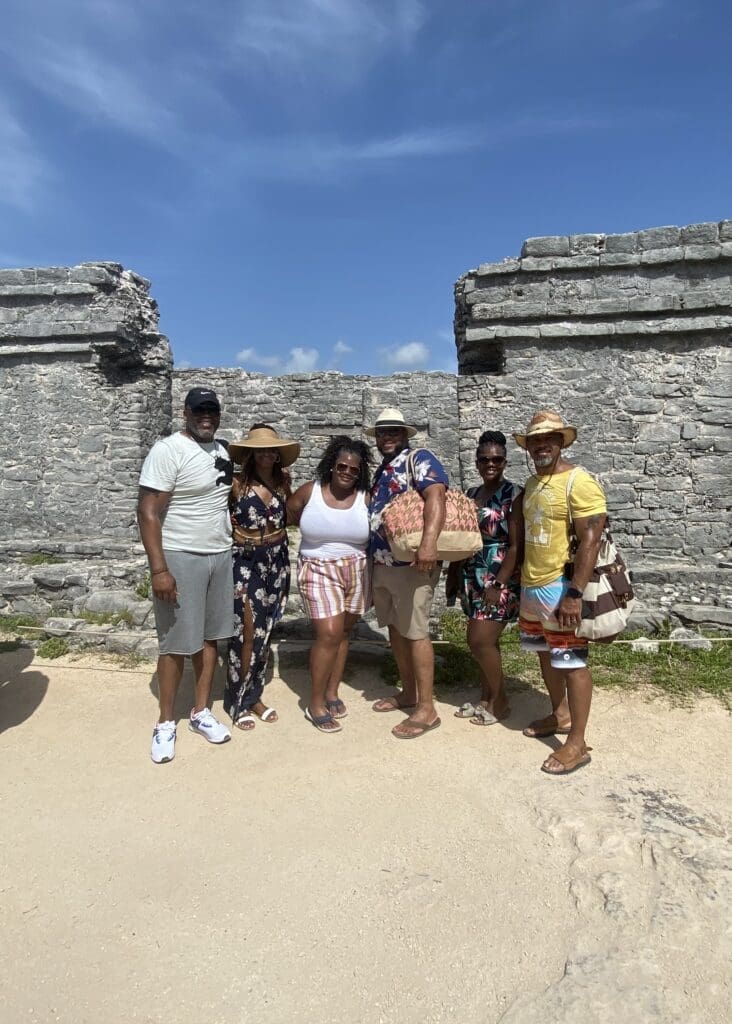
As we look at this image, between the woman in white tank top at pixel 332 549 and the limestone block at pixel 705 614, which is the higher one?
the woman in white tank top at pixel 332 549

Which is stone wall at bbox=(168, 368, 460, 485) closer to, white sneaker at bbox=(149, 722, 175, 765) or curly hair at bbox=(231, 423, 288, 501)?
curly hair at bbox=(231, 423, 288, 501)

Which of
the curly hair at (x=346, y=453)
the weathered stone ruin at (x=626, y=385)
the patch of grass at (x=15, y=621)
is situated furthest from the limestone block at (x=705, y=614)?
the patch of grass at (x=15, y=621)

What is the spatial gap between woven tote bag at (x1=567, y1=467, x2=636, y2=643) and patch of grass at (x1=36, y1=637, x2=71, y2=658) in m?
4.32

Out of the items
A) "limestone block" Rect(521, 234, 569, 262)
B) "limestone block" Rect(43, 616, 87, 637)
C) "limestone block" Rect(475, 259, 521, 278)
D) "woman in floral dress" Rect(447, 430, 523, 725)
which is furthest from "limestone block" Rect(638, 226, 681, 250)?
"limestone block" Rect(43, 616, 87, 637)

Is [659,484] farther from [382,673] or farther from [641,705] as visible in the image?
[382,673]

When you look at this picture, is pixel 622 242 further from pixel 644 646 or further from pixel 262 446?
pixel 262 446

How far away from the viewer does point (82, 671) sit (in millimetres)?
5199

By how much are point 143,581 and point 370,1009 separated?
568 centimetres

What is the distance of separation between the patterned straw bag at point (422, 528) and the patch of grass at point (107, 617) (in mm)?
3366

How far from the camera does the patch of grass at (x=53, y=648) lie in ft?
18.1

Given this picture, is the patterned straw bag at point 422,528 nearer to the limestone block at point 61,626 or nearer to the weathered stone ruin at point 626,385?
the weathered stone ruin at point 626,385

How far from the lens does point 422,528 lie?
377 cm

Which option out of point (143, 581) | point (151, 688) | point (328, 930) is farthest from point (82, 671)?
point (328, 930)

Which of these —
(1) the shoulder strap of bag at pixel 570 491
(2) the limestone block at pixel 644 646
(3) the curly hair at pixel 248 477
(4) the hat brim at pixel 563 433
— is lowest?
(2) the limestone block at pixel 644 646
